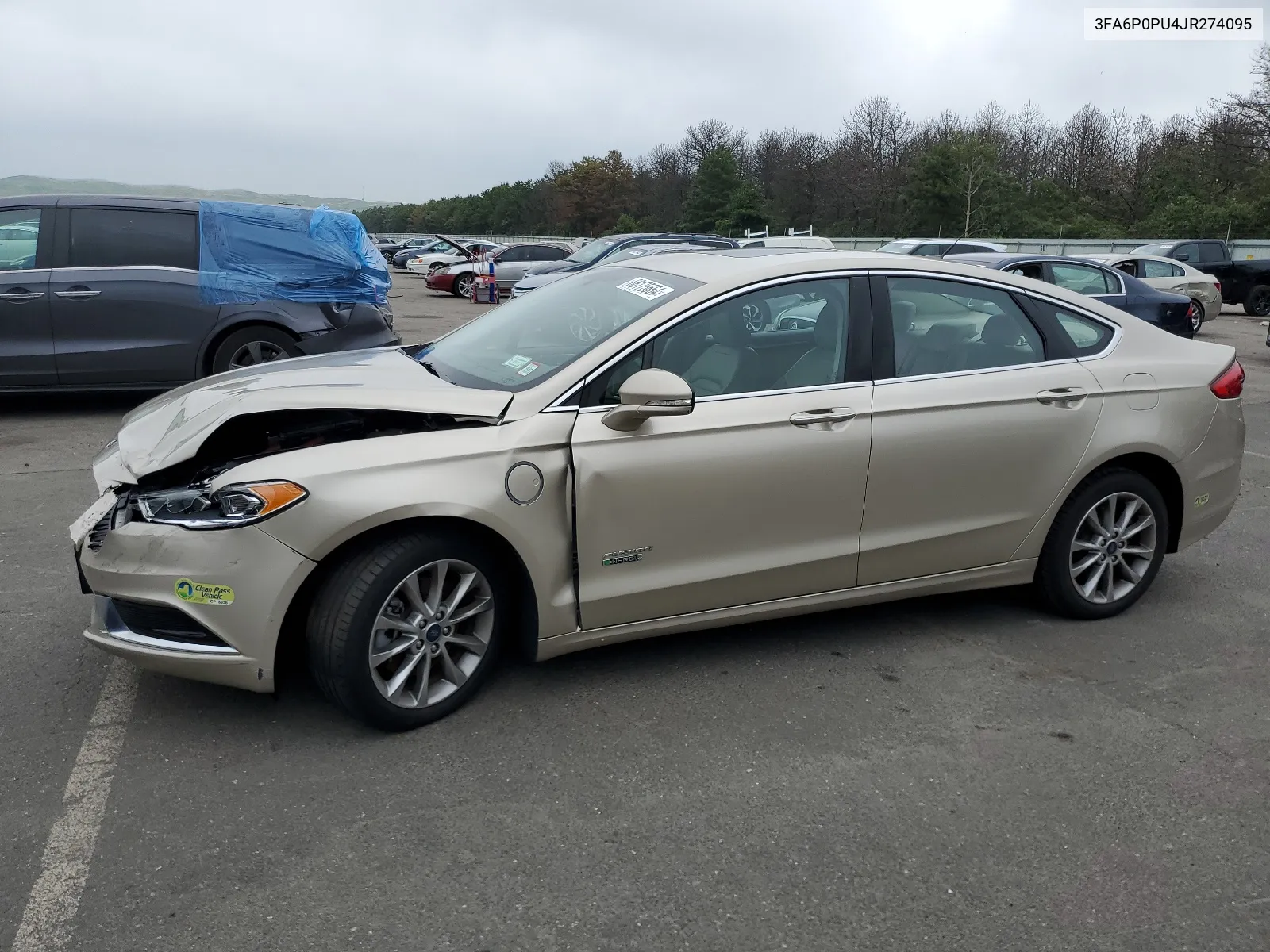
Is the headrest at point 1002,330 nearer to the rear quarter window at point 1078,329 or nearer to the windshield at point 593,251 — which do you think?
the rear quarter window at point 1078,329

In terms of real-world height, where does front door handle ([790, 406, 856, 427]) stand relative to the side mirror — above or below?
below

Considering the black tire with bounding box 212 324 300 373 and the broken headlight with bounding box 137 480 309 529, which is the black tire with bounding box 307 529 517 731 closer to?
the broken headlight with bounding box 137 480 309 529

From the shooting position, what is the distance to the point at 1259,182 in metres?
42.4

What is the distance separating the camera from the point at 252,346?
8.86 meters

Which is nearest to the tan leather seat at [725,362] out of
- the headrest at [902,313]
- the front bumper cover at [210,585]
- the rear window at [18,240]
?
the headrest at [902,313]

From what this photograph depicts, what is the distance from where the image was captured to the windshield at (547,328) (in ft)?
12.7

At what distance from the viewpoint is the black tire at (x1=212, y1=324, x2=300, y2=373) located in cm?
882

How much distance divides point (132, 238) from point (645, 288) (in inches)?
250

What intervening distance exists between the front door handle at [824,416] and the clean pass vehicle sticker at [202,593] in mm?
2066

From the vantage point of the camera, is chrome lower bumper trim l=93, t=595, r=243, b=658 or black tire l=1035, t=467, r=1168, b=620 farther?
black tire l=1035, t=467, r=1168, b=620

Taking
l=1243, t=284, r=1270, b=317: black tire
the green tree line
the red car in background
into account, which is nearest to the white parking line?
the red car in background

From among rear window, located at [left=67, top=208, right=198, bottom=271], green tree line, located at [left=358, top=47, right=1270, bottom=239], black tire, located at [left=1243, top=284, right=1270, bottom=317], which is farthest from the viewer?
green tree line, located at [left=358, top=47, right=1270, bottom=239]

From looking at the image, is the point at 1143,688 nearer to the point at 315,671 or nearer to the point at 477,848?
the point at 477,848

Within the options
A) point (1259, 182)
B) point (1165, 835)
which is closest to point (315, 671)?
point (1165, 835)
